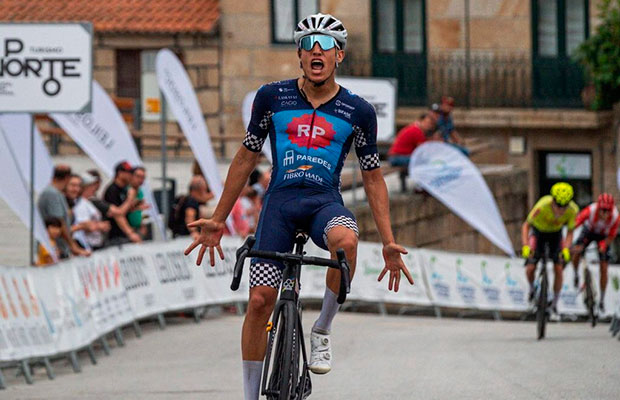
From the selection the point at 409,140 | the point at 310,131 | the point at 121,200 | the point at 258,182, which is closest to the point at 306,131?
the point at 310,131

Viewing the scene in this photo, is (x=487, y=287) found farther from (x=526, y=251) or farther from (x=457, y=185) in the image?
(x=526, y=251)

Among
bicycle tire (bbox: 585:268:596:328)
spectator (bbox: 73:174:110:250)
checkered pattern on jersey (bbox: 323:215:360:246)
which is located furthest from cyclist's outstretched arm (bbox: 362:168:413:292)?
bicycle tire (bbox: 585:268:596:328)

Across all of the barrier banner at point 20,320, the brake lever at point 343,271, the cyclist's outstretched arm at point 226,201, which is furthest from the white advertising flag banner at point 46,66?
the brake lever at point 343,271

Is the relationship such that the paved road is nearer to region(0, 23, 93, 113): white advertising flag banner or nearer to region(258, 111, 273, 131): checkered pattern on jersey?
region(0, 23, 93, 113): white advertising flag banner

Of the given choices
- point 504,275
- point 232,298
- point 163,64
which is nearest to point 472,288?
point 504,275

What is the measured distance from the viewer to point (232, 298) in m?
21.7

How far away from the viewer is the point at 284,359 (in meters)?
8.99

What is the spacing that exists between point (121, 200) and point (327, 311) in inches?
417

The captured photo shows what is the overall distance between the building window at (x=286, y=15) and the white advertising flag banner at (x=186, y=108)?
52.5 feet

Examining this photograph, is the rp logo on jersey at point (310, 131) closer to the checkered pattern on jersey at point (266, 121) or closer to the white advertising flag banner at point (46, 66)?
the checkered pattern on jersey at point (266, 121)

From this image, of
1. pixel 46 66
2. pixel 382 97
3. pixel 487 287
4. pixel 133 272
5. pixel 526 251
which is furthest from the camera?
pixel 487 287

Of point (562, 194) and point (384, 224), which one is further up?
point (384, 224)

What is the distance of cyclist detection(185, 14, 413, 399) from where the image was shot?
931 centimetres

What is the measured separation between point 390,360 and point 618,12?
19.1m
